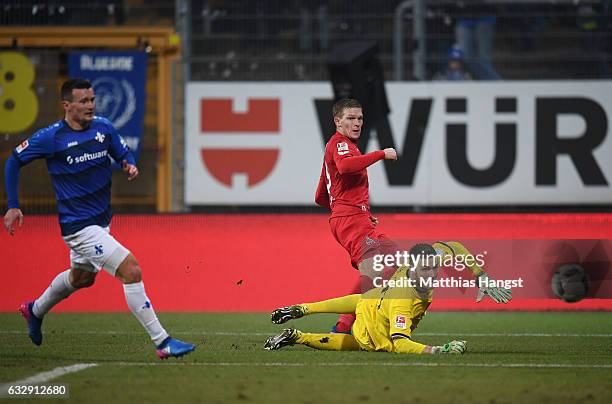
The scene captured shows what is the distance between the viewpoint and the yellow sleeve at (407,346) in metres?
9.16

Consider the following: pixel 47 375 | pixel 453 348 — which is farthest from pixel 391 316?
pixel 47 375

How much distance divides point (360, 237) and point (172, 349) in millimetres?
2199

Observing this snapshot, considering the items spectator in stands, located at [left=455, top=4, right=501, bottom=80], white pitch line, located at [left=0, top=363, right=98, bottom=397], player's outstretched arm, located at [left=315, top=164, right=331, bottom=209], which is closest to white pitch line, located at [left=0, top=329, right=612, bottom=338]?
player's outstretched arm, located at [left=315, top=164, right=331, bottom=209]

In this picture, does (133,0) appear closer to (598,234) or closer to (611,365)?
(598,234)

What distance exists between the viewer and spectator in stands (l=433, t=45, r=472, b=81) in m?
16.0

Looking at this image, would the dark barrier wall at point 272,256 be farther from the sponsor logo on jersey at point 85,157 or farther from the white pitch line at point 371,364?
the white pitch line at point 371,364

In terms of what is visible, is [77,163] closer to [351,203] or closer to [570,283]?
[351,203]

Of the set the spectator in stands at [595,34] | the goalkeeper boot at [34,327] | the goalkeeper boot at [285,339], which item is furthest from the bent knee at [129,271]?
the spectator in stands at [595,34]

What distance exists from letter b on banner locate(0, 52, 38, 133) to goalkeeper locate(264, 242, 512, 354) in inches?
303

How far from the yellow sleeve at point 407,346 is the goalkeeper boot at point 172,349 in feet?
5.53

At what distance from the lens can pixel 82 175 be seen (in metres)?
9.25

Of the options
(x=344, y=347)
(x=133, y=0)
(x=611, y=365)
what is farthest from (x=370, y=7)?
(x=611, y=365)

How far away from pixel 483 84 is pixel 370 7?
1.85m

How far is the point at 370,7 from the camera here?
1608cm
